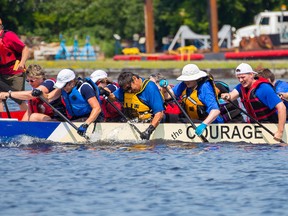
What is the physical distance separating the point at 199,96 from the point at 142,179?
2.75 m

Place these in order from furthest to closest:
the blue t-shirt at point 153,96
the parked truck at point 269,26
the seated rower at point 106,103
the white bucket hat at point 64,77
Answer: the parked truck at point 269,26 < the seated rower at point 106,103 < the blue t-shirt at point 153,96 < the white bucket hat at point 64,77

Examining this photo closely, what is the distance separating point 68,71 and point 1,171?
219 centimetres

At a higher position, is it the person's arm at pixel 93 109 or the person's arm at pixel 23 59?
the person's arm at pixel 23 59

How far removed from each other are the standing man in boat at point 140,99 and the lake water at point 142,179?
41 cm

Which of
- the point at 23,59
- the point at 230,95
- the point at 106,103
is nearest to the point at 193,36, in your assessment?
the point at 23,59

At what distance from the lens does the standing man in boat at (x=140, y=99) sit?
16.7 meters

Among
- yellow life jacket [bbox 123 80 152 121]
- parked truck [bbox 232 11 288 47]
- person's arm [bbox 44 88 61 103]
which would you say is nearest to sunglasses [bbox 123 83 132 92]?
yellow life jacket [bbox 123 80 152 121]

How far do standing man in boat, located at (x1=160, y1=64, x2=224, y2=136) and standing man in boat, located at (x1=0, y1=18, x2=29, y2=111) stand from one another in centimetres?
304

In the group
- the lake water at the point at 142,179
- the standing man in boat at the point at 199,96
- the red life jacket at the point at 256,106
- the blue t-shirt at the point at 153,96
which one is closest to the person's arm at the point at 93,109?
the lake water at the point at 142,179

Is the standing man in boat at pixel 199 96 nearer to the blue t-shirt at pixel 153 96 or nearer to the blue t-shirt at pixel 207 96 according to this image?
the blue t-shirt at pixel 207 96

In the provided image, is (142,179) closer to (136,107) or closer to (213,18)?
(136,107)

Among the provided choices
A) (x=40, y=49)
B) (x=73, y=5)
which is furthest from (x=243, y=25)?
(x=40, y=49)

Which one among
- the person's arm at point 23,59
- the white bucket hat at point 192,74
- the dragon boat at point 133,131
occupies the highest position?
the person's arm at point 23,59

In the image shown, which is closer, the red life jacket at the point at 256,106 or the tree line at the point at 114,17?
the red life jacket at the point at 256,106
